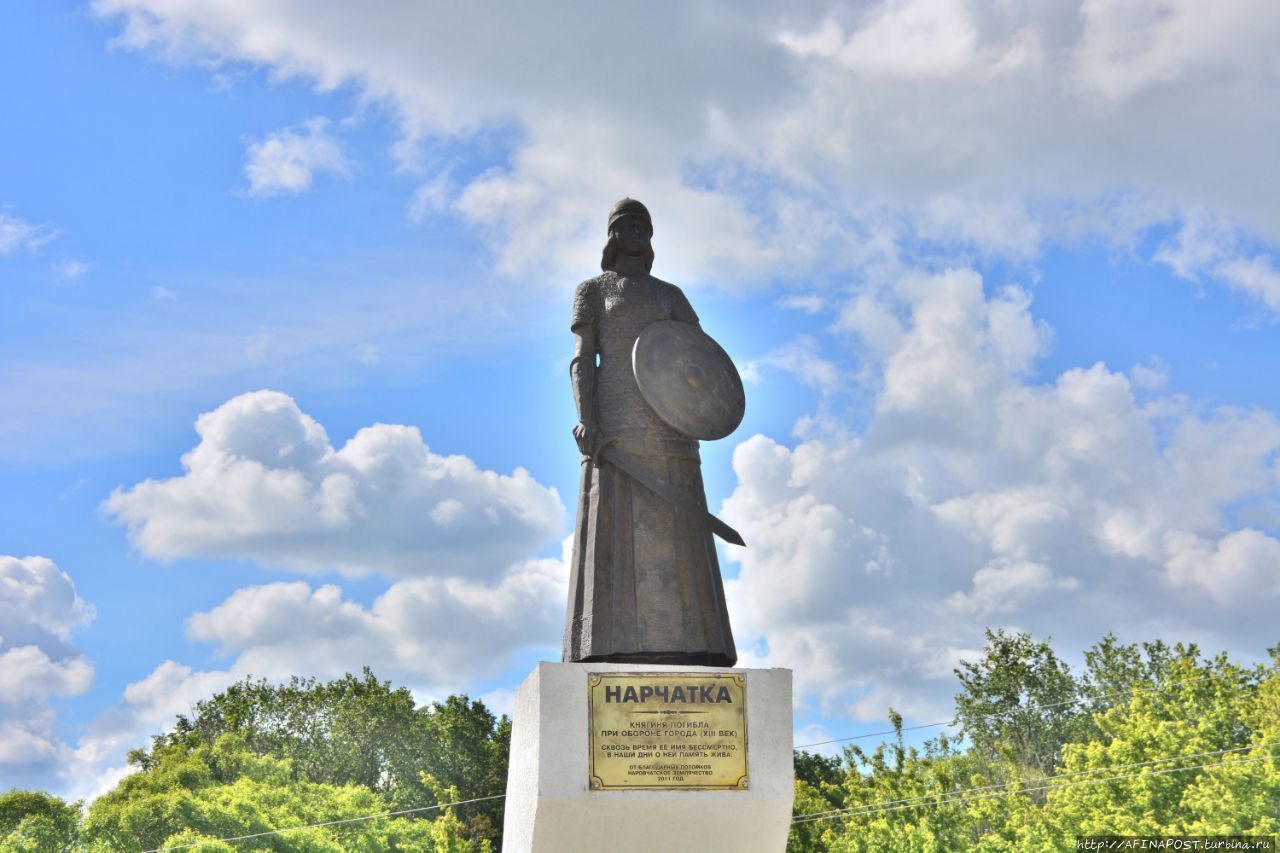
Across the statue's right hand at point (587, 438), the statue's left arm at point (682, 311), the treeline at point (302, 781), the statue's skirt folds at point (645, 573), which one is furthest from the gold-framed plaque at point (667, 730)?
the treeline at point (302, 781)

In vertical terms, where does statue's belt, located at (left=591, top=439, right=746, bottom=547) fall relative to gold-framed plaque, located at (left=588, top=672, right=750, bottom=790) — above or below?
above

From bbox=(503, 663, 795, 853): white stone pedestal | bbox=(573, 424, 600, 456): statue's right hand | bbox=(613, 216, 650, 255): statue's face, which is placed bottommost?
bbox=(503, 663, 795, 853): white stone pedestal

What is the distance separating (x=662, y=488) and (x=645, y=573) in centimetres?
76

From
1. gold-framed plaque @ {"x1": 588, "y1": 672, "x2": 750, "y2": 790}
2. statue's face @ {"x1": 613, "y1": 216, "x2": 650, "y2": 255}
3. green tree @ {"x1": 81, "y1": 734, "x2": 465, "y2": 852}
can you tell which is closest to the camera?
gold-framed plaque @ {"x1": 588, "y1": 672, "x2": 750, "y2": 790}

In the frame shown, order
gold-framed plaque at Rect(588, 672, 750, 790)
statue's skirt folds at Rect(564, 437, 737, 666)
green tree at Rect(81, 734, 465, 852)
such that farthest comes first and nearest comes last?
green tree at Rect(81, 734, 465, 852), statue's skirt folds at Rect(564, 437, 737, 666), gold-framed plaque at Rect(588, 672, 750, 790)

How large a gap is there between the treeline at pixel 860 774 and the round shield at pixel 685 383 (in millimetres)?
25383

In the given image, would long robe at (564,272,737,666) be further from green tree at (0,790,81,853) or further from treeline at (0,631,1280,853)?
green tree at (0,790,81,853)

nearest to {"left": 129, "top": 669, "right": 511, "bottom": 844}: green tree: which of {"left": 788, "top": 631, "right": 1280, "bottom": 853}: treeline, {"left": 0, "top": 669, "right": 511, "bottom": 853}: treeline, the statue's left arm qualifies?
{"left": 0, "top": 669, "right": 511, "bottom": 853}: treeline

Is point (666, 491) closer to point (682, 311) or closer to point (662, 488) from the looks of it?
point (662, 488)

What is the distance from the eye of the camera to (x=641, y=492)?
1191 cm

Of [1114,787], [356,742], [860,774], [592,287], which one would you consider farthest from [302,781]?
[592,287]

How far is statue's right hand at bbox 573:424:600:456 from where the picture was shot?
39.5ft

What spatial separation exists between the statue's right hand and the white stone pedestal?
2.16 metres

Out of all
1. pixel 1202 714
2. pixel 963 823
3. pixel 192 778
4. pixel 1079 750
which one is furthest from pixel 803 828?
pixel 192 778
